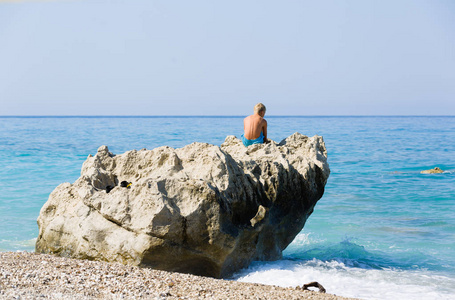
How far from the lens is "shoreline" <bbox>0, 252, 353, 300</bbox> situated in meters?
4.06

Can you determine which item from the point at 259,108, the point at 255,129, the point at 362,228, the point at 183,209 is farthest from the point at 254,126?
the point at 362,228

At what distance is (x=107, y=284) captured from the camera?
4.34m

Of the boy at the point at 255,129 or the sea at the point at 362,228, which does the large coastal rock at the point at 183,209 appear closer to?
the sea at the point at 362,228

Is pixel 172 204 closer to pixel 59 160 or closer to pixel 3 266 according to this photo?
pixel 3 266

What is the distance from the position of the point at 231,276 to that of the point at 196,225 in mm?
848

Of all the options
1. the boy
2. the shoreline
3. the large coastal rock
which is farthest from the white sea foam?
the boy

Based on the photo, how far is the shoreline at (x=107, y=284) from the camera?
4.06 meters

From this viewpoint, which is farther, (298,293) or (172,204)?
(172,204)

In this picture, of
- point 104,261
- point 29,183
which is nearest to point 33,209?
point 29,183

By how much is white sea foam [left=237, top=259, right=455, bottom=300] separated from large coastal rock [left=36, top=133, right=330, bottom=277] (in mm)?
306

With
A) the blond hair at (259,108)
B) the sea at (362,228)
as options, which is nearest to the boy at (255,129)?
the blond hair at (259,108)

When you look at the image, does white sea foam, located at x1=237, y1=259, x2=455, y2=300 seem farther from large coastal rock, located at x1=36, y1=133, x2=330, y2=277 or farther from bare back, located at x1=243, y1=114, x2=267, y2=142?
bare back, located at x1=243, y1=114, x2=267, y2=142

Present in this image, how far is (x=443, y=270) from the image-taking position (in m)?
7.27

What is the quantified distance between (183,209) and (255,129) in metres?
2.55
